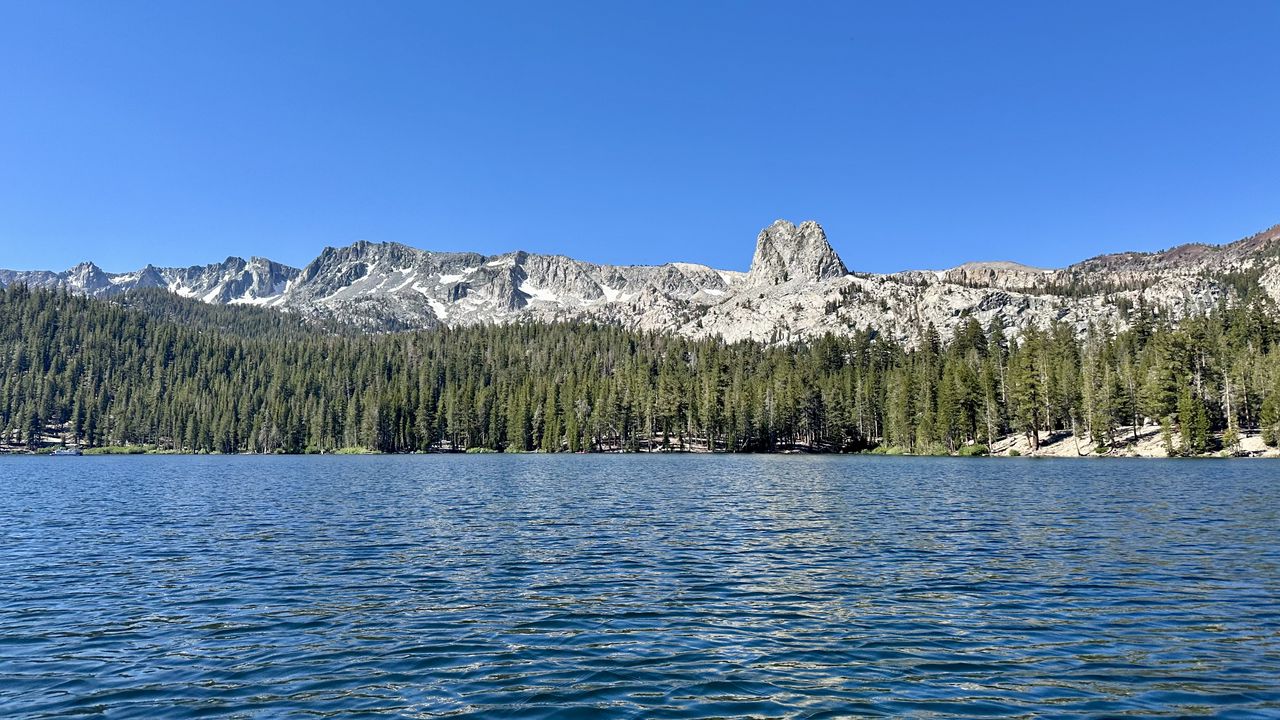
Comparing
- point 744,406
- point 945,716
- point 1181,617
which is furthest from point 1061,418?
point 945,716

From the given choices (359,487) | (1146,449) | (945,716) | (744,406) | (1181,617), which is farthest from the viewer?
(744,406)

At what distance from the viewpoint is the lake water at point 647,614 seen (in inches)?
588

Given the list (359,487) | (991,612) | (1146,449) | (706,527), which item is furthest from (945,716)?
(1146,449)

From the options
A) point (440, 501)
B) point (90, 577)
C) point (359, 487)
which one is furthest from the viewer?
point (359, 487)

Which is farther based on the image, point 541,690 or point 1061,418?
point 1061,418

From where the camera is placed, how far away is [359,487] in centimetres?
7225

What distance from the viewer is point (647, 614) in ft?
70.8

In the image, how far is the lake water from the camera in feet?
49.0

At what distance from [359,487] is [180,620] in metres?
52.8

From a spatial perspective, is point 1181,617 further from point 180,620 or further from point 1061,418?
point 1061,418

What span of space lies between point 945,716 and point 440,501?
159ft

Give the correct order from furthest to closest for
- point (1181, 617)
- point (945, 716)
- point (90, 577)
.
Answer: point (90, 577)
point (1181, 617)
point (945, 716)

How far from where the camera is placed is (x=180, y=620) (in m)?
21.5

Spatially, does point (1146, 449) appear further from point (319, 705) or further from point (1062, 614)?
point (319, 705)
